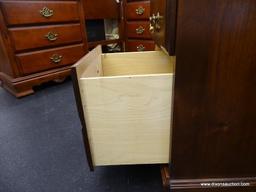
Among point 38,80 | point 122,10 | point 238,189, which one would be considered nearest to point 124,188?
point 238,189

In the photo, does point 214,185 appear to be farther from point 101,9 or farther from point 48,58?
point 101,9

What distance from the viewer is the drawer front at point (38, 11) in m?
1.04

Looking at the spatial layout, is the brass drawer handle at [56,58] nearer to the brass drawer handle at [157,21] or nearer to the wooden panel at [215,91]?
the brass drawer handle at [157,21]

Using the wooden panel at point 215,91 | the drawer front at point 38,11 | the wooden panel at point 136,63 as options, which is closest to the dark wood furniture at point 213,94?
the wooden panel at point 215,91

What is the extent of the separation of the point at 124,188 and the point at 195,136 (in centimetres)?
Answer: 29

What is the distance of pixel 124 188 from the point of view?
1.83 feet

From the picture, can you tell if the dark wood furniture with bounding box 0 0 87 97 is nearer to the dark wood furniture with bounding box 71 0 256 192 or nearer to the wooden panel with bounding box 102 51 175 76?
the wooden panel with bounding box 102 51 175 76

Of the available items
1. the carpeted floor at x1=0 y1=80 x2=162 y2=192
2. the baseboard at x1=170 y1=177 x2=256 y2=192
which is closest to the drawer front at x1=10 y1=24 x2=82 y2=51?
the carpeted floor at x1=0 y1=80 x2=162 y2=192

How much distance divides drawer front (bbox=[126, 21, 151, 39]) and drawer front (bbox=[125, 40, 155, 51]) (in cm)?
4

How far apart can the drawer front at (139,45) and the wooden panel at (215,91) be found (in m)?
1.12

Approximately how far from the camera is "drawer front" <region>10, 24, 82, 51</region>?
43.3 inches

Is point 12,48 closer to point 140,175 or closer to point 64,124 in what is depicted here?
point 64,124

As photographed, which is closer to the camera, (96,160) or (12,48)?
(96,160)

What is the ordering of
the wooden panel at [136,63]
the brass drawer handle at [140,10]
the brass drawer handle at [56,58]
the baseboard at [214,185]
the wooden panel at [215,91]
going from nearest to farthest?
the wooden panel at [215,91]
the baseboard at [214,185]
the wooden panel at [136,63]
the brass drawer handle at [56,58]
the brass drawer handle at [140,10]
